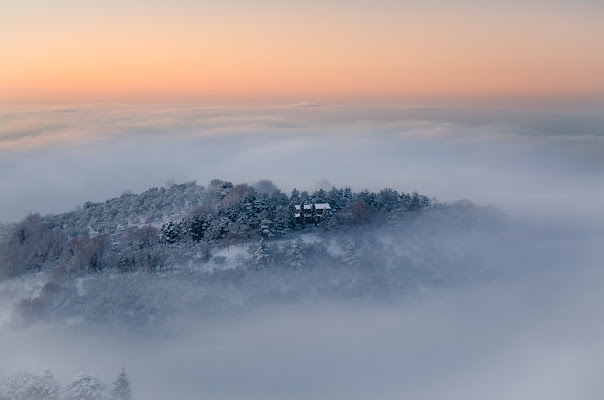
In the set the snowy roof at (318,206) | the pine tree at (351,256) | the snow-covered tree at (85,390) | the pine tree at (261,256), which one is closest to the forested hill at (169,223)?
the snowy roof at (318,206)

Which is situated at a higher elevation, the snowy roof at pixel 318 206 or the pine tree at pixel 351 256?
the snowy roof at pixel 318 206

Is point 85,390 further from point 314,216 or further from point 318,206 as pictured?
point 318,206

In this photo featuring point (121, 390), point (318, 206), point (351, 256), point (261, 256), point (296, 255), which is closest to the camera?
point (121, 390)

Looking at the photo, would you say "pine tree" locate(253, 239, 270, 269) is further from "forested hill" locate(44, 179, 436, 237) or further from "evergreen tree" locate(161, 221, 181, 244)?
"evergreen tree" locate(161, 221, 181, 244)

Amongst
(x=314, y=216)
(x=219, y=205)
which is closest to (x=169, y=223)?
(x=219, y=205)

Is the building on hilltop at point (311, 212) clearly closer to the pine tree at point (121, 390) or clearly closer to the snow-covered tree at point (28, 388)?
the pine tree at point (121, 390)

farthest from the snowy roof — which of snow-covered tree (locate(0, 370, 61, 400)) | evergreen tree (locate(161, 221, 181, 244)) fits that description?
snow-covered tree (locate(0, 370, 61, 400))
